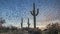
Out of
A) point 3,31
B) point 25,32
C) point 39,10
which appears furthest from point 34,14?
point 3,31

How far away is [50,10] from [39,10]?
0.29 meters

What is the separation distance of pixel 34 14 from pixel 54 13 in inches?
21.5

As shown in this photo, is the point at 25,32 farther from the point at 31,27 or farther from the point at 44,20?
the point at 44,20

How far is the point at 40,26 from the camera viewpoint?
4.72 meters

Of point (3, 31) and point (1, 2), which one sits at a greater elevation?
point (1, 2)

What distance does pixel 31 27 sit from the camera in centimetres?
468

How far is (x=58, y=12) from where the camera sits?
4840 millimetres

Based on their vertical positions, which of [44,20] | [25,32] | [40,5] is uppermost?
[40,5]

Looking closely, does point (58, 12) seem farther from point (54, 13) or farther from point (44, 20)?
point (44, 20)

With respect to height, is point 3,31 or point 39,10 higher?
point 39,10

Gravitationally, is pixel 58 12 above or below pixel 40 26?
above

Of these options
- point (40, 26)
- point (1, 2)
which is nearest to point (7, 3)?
point (1, 2)

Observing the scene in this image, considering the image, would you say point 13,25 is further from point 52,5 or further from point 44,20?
point 52,5

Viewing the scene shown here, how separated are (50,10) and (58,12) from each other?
0.70 feet
